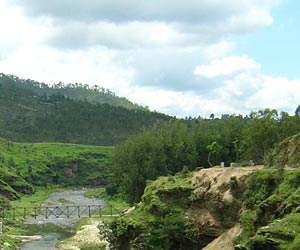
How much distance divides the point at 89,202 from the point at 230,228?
4189 inches

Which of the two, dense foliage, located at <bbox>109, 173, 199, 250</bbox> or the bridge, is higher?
dense foliage, located at <bbox>109, 173, 199, 250</bbox>

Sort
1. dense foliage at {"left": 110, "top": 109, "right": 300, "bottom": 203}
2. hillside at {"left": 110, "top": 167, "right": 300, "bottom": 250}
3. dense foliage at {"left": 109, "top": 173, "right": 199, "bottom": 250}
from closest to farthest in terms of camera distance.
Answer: hillside at {"left": 110, "top": 167, "right": 300, "bottom": 250}
dense foliage at {"left": 109, "top": 173, "right": 199, "bottom": 250}
dense foliage at {"left": 110, "top": 109, "right": 300, "bottom": 203}

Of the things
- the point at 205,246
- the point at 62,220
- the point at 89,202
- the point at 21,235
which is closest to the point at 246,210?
the point at 205,246

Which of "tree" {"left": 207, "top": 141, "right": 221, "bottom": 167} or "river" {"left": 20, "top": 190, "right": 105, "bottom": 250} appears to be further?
"tree" {"left": 207, "top": 141, "right": 221, "bottom": 167}

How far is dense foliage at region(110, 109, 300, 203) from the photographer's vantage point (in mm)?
98812

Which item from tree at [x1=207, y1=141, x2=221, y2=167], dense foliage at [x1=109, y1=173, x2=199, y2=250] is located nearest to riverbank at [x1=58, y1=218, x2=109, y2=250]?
dense foliage at [x1=109, y1=173, x2=199, y2=250]

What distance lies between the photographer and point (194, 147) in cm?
12462

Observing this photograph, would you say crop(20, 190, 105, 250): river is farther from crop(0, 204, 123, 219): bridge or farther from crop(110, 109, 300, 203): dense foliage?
crop(110, 109, 300, 203): dense foliage

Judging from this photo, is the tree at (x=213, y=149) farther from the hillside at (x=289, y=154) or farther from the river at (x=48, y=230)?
the hillside at (x=289, y=154)

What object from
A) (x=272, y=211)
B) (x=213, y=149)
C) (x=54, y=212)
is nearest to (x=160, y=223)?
(x=272, y=211)

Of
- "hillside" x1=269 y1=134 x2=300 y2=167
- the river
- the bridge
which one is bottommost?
the river

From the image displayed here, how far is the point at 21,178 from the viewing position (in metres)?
194

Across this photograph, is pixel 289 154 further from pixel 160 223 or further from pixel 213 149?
pixel 213 149

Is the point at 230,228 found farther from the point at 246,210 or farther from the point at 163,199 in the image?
the point at 163,199
